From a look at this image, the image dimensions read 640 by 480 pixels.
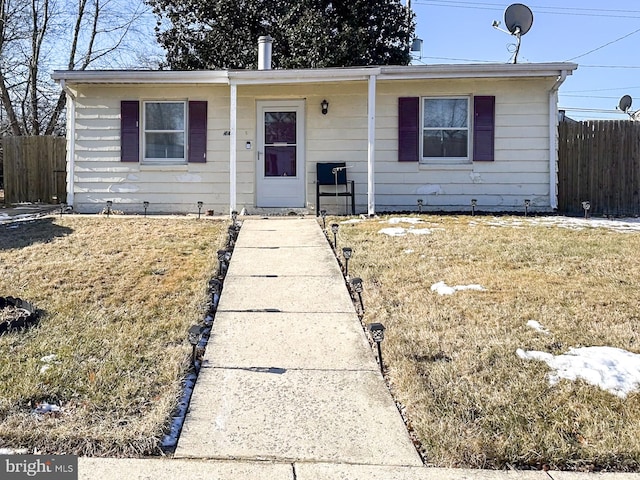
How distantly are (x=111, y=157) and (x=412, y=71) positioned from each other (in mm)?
5526

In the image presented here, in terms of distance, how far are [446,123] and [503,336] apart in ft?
21.2

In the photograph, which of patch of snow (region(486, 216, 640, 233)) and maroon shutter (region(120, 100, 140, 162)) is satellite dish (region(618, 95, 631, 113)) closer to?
patch of snow (region(486, 216, 640, 233))

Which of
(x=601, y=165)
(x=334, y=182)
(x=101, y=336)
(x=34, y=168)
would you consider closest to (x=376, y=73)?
(x=334, y=182)

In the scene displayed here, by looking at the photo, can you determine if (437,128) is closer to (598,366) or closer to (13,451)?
(598,366)

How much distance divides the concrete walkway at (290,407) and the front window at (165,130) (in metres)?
5.43

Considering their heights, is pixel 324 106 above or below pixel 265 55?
below

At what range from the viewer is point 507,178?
9.41 meters

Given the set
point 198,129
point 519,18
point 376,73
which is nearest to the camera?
point 376,73

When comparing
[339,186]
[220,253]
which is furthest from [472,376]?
[339,186]

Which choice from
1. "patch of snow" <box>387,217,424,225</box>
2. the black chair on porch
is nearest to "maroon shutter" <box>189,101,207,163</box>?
the black chair on porch

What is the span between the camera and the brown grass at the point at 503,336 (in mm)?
2549

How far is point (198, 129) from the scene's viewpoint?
952 cm

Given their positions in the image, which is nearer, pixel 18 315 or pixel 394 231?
pixel 18 315

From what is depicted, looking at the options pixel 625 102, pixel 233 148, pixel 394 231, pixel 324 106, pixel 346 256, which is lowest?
pixel 346 256
